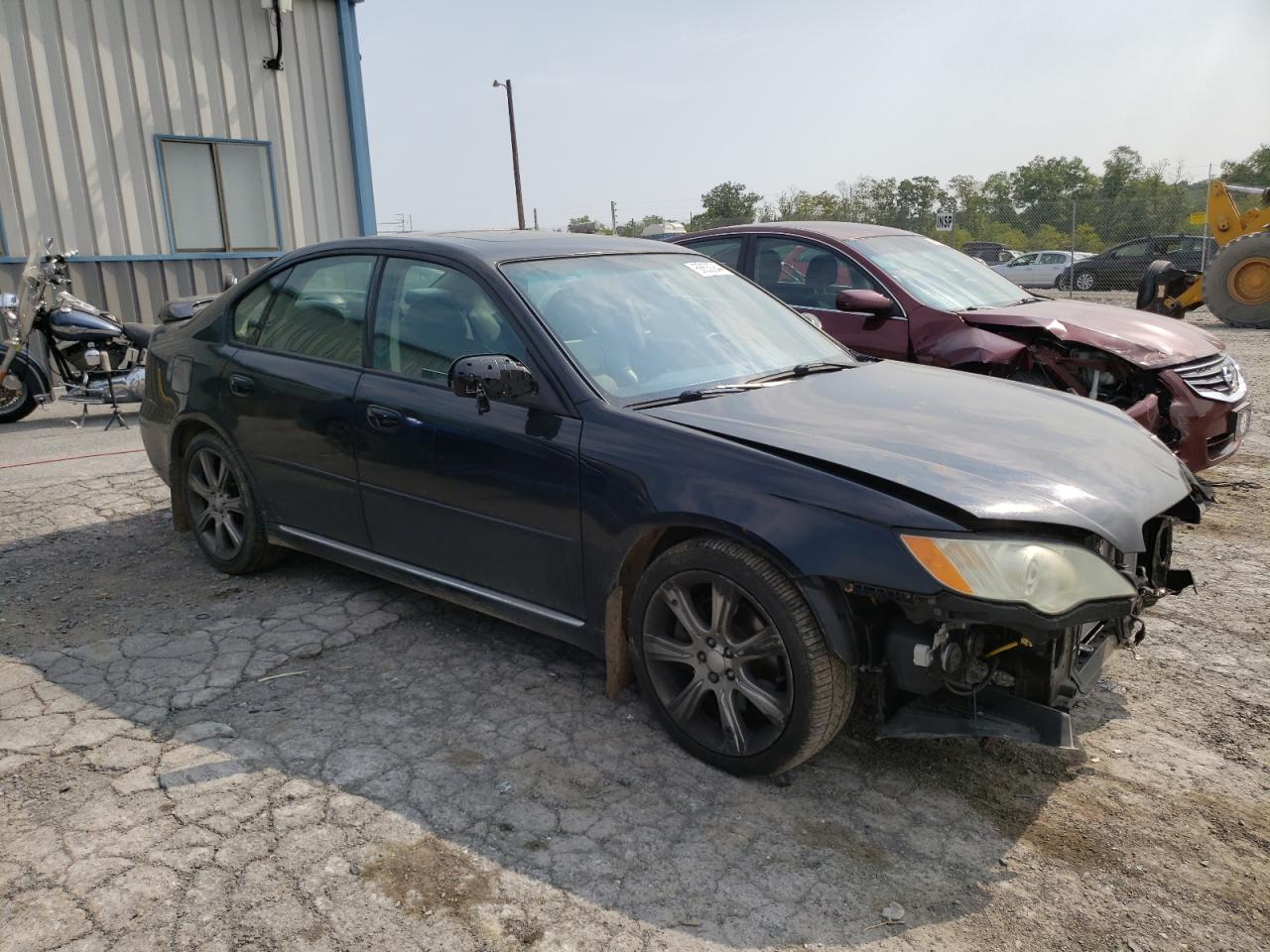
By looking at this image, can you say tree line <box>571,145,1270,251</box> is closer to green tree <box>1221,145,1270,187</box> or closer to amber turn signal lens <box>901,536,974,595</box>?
green tree <box>1221,145,1270,187</box>

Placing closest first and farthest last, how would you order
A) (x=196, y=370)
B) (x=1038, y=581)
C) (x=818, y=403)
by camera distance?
(x=1038, y=581), (x=818, y=403), (x=196, y=370)

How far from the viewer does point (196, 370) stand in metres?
4.80

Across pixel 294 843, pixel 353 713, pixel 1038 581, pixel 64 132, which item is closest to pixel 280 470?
pixel 353 713

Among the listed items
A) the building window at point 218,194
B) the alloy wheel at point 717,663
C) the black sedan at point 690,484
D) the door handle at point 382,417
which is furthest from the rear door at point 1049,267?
the alloy wheel at point 717,663

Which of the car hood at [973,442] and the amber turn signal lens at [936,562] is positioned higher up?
the car hood at [973,442]

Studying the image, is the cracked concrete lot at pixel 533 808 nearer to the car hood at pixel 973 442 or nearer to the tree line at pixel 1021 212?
the car hood at pixel 973 442

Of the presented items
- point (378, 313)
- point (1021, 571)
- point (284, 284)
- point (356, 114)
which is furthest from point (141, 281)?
point (1021, 571)

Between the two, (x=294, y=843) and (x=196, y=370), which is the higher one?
(x=196, y=370)

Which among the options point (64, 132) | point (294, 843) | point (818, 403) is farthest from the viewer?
point (64, 132)

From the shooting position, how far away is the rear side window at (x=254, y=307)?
4605 millimetres

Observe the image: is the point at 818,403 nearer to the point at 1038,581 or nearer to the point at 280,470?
the point at 1038,581

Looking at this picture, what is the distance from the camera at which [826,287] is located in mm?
6676

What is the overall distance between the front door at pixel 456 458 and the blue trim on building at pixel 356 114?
8.98 m

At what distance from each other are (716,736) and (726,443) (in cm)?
93
